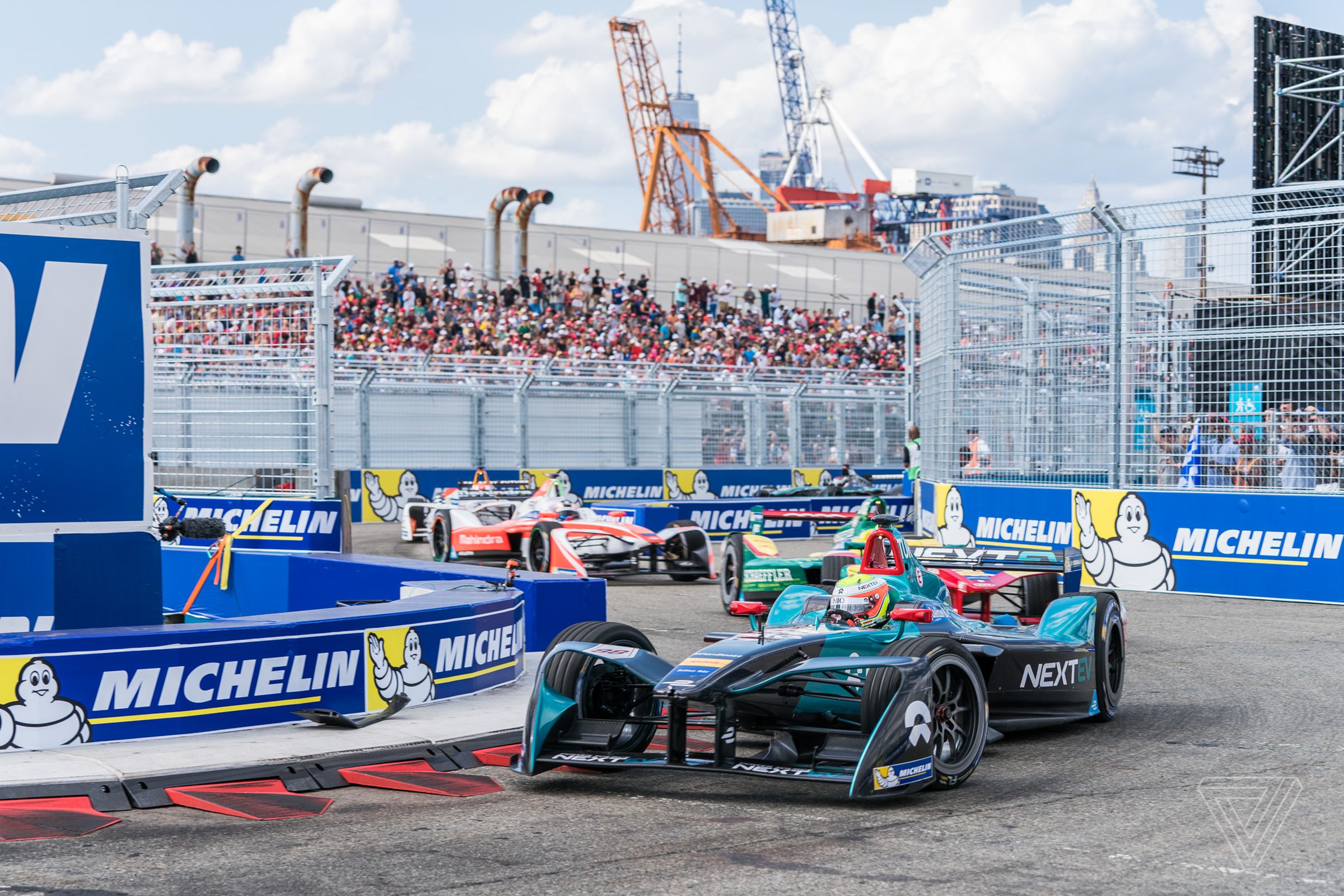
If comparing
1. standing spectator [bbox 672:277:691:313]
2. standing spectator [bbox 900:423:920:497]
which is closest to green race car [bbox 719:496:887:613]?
standing spectator [bbox 900:423:920:497]

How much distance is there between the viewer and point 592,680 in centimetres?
739

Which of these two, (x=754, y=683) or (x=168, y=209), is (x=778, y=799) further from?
(x=168, y=209)

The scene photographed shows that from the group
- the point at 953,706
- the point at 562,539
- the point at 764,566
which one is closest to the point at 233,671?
the point at 953,706

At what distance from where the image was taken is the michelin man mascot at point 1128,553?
16.1m

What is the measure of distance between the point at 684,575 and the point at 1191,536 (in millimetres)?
5650

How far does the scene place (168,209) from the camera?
1444 inches

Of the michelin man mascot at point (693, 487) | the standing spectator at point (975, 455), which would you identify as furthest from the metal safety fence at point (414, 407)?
the standing spectator at point (975, 455)

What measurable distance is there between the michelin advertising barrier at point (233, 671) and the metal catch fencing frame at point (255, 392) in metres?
4.20

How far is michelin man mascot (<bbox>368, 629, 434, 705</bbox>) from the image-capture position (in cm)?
857

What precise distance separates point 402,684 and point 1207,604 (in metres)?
9.43

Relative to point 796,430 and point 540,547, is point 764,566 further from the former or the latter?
point 796,430

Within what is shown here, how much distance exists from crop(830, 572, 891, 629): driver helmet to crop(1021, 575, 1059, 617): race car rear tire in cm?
257

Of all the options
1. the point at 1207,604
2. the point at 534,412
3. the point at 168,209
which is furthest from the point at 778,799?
the point at 168,209

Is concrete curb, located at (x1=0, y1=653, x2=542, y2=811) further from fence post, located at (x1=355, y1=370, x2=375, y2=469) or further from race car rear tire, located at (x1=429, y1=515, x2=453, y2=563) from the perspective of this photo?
fence post, located at (x1=355, y1=370, x2=375, y2=469)
